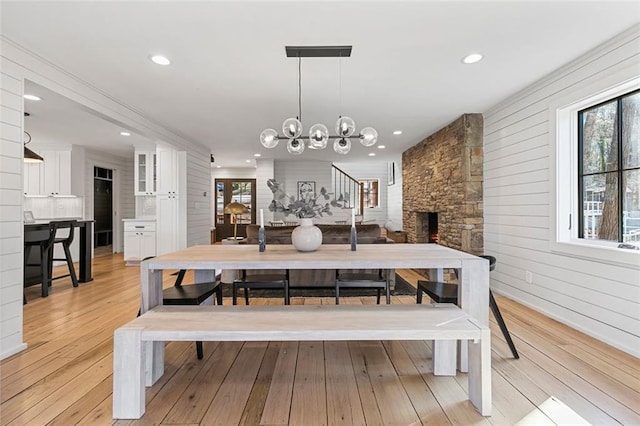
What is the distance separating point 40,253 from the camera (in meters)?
4.06

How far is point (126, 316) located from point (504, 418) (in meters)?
3.36

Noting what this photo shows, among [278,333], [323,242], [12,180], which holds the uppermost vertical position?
[12,180]

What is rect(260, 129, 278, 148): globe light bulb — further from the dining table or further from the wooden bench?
the wooden bench

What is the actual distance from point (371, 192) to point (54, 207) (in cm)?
862

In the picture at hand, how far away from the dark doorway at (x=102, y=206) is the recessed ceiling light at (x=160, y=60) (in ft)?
19.1

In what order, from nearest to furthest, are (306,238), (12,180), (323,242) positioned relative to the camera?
(306,238)
(12,180)
(323,242)

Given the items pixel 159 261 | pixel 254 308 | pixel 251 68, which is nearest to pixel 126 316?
pixel 159 261

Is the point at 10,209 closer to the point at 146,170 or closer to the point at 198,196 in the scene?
the point at 198,196

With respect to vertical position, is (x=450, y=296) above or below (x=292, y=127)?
below

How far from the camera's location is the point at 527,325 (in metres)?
3.00

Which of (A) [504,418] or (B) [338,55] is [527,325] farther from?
(B) [338,55]

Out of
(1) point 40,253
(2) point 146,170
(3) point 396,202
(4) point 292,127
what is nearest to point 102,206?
(2) point 146,170

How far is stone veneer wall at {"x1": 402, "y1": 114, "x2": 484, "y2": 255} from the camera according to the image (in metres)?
4.47

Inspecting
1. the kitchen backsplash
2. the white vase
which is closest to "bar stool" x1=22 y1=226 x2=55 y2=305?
the kitchen backsplash
